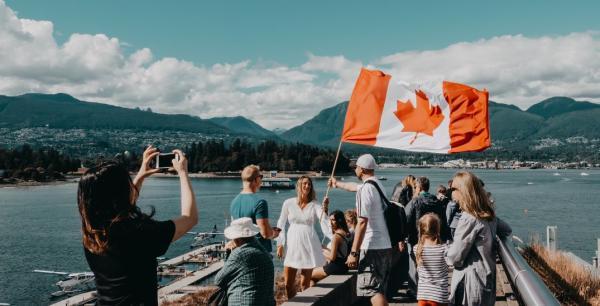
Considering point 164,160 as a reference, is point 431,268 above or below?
below

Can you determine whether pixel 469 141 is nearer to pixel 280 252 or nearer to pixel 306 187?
pixel 306 187

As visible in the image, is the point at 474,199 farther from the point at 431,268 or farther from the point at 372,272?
the point at 372,272

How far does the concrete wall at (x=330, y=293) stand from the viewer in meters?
6.29

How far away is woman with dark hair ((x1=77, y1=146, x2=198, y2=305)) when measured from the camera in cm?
311

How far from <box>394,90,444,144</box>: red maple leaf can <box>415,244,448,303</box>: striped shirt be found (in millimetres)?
2890

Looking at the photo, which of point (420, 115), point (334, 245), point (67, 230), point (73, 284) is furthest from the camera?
point (67, 230)

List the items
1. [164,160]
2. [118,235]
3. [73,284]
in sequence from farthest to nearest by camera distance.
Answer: [73,284], [164,160], [118,235]

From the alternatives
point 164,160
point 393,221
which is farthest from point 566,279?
point 164,160

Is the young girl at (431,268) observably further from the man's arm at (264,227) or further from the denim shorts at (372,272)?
the man's arm at (264,227)

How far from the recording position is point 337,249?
24.8 ft

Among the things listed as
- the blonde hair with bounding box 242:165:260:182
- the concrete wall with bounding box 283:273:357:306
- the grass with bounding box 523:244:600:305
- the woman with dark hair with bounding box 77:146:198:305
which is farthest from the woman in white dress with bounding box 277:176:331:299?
the woman with dark hair with bounding box 77:146:198:305

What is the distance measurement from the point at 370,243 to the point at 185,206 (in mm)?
3216

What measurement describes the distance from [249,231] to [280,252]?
236 cm

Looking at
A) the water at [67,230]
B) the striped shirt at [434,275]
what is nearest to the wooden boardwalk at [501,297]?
the striped shirt at [434,275]
